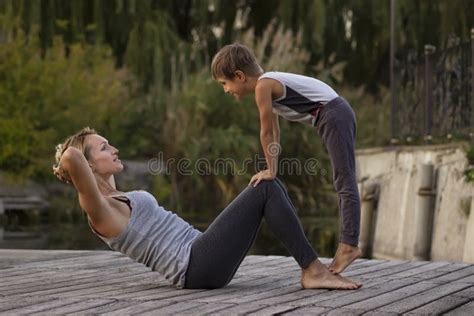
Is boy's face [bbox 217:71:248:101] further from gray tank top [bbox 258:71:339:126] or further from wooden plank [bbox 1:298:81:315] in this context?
wooden plank [bbox 1:298:81:315]

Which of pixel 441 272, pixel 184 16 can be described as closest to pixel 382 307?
pixel 441 272

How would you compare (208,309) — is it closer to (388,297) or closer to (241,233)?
(241,233)

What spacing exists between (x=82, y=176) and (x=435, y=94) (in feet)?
17.0

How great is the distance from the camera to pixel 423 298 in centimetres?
334

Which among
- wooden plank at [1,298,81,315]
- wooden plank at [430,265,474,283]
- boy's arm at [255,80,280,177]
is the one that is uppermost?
boy's arm at [255,80,280,177]

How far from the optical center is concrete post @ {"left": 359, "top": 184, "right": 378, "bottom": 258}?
8.35 metres

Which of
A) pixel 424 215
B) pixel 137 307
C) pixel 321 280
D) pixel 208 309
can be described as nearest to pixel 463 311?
pixel 321 280

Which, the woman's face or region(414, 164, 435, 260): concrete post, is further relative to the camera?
region(414, 164, 435, 260): concrete post

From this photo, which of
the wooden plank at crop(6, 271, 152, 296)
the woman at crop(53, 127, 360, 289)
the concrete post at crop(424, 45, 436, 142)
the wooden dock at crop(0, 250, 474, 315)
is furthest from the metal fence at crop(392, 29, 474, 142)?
the woman at crop(53, 127, 360, 289)

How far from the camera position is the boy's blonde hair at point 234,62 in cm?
363

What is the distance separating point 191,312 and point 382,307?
55 centimetres

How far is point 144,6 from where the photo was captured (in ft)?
45.1

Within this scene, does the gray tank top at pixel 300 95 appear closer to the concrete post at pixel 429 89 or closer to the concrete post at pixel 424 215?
the concrete post at pixel 424 215
